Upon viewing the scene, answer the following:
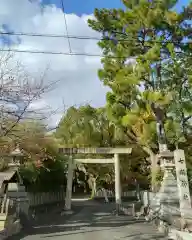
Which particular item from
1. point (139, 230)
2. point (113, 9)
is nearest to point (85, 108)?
point (113, 9)

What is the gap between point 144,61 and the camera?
16.8m

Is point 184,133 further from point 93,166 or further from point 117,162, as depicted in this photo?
point 93,166

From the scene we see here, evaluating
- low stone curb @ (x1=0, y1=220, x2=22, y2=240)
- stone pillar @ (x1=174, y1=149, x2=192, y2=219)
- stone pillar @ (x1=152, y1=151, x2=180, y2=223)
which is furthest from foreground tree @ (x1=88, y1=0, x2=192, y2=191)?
low stone curb @ (x1=0, y1=220, x2=22, y2=240)

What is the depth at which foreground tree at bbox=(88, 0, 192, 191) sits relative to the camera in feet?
55.1

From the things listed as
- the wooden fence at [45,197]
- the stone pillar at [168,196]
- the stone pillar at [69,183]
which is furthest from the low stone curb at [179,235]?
the stone pillar at [69,183]

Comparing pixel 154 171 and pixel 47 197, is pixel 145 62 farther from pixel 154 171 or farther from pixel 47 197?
pixel 47 197

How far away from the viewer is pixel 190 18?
17.6 m

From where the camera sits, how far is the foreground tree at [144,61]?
16.8 m

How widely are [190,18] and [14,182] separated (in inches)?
531

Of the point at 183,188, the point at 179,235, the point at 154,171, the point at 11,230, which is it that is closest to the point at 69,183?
the point at 154,171

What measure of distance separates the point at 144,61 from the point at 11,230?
11.3m

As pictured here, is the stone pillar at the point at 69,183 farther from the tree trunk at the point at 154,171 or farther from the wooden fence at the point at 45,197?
the tree trunk at the point at 154,171

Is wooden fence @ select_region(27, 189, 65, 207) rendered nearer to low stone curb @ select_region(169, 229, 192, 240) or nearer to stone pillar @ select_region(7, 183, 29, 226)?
stone pillar @ select_region(7, 183, 29, 226)

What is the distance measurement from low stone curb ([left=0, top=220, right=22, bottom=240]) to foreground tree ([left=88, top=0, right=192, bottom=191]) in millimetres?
9359
